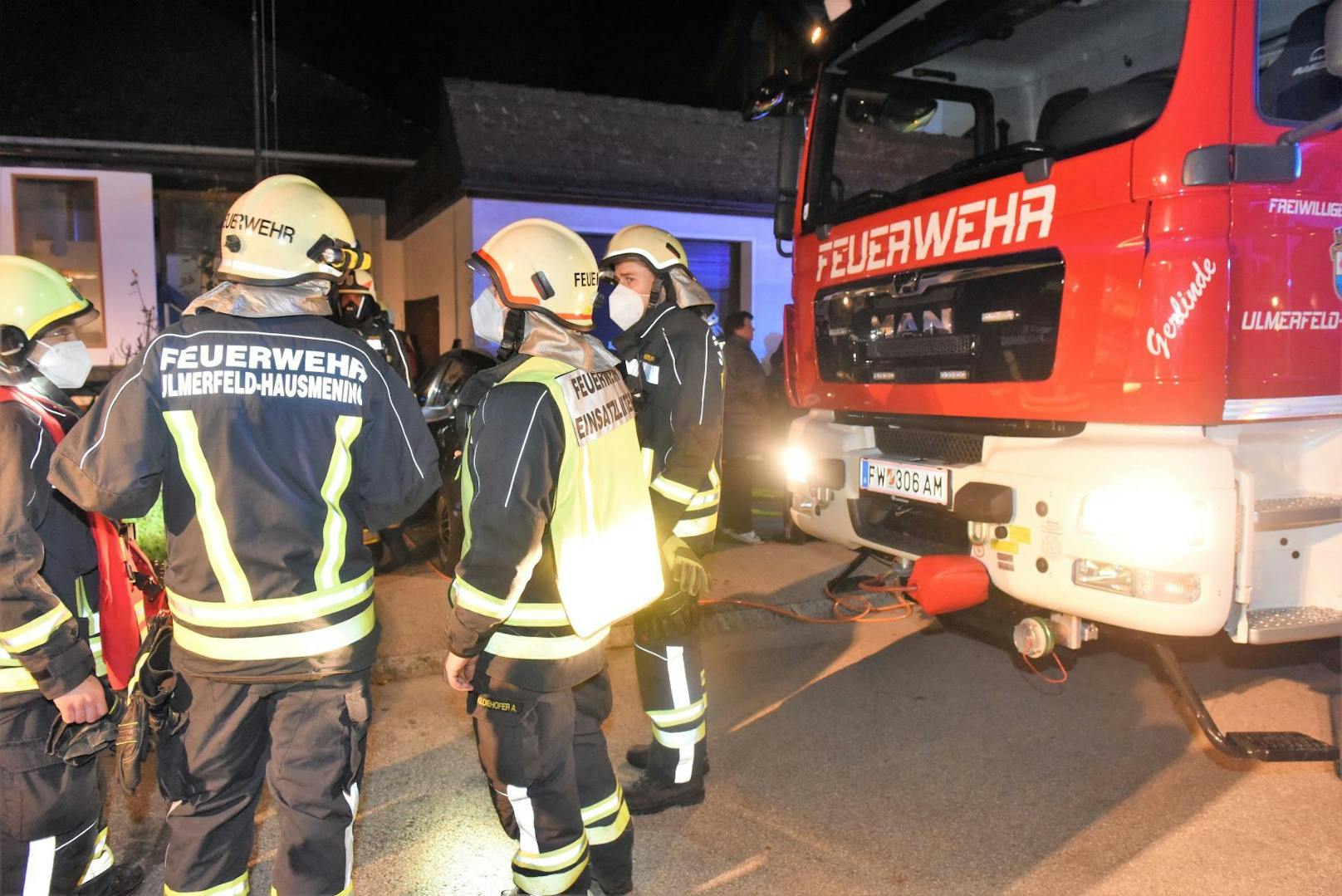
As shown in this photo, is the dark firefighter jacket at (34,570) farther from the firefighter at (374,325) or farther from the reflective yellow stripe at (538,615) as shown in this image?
the firefighter at (374,325)

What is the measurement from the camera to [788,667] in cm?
500

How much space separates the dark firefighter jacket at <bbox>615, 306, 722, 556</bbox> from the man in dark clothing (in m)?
4.11

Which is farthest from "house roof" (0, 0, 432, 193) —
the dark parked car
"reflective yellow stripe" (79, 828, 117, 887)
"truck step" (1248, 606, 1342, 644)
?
"truck step" (1248, 606, 1342, 644)

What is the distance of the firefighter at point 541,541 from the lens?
2289 mm

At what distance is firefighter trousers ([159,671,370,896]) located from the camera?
215cm

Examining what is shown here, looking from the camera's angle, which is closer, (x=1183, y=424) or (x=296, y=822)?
(x=296, y=822)

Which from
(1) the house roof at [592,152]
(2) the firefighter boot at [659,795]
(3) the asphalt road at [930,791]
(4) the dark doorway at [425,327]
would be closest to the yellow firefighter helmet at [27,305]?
(3) the asphalt road at [930,791]

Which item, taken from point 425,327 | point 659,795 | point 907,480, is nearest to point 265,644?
point 659,795

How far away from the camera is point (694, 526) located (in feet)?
11.8

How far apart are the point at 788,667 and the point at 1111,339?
8.22ft

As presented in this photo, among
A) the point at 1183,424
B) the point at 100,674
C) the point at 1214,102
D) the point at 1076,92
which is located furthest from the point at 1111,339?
the point at 100,674

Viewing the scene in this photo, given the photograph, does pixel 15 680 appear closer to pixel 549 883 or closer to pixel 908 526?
pixel 549 883

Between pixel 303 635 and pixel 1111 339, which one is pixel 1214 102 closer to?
pixel 1111 339

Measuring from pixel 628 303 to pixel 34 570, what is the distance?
2.18 meters
